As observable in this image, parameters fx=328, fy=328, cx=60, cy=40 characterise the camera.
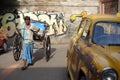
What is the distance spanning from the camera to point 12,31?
2133 centimetres

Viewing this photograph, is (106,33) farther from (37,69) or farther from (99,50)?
(37,69)

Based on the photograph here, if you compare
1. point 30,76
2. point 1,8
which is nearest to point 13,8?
point 1,8

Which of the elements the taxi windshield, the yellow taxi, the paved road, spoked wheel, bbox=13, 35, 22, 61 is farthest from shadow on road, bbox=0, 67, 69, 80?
the taxi windshield

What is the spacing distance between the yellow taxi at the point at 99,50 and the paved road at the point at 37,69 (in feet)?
9.94

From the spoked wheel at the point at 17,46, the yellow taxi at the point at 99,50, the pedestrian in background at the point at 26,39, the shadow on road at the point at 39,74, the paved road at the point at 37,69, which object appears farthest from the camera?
the spoked wheel at the point at 17,46

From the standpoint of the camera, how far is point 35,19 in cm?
2180

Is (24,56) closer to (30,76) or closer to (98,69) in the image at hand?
(30,76)

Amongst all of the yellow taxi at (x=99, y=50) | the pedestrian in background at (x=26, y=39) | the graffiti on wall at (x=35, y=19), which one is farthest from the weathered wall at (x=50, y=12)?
the yellow taxi at (x=99, y=50)

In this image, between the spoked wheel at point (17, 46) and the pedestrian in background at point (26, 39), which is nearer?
the pedestrian in background at point (26, 39)

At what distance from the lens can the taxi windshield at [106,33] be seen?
694 centimetres

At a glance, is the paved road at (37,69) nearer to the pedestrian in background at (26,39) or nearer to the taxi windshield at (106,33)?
the pedestrian in background at (26,39)

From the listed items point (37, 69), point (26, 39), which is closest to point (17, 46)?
point (26, 39)

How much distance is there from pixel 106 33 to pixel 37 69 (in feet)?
16.7

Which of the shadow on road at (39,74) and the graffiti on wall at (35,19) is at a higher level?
the graffiti on wall at (35,19)
